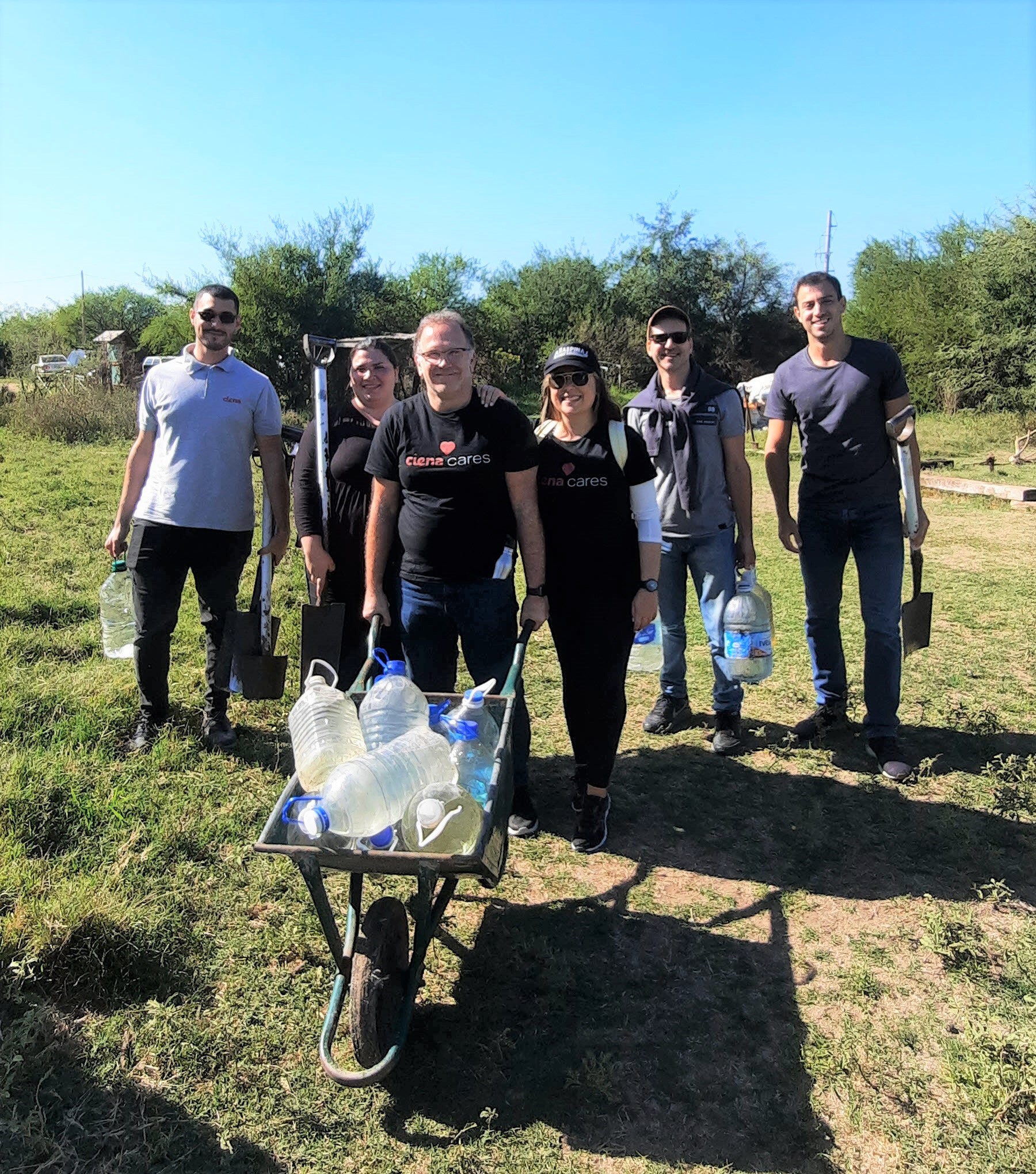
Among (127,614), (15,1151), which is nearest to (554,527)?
(15,1151)

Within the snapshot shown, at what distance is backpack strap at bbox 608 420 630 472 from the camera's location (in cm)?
321

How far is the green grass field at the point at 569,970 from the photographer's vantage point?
2301mm

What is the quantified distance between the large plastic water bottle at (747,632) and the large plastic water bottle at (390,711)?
210 cm

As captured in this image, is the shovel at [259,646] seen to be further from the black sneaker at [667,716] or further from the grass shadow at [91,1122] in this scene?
the black sneaker at [667,716]

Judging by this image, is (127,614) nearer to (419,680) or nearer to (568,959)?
(419,680)

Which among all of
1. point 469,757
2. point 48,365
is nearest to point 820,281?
point 469,757

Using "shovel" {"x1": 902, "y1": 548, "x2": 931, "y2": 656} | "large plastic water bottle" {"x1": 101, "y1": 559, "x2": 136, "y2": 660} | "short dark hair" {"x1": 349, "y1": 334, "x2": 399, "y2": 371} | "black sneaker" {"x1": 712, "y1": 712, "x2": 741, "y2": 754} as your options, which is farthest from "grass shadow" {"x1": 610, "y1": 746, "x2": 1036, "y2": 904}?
"large plastic water bottle" {"x1": 101, "y1": 559, "x2": 136, "y2": 660}

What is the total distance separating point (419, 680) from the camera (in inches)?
135

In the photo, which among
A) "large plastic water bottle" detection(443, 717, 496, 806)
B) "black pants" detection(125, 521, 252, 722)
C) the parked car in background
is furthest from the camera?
the parked car in background

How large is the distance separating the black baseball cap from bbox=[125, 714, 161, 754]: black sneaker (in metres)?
2.61

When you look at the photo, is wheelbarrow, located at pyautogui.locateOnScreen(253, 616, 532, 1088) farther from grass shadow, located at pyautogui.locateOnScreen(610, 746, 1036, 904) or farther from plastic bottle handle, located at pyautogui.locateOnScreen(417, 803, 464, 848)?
grass shadow, located at pyautogui.locateOnScreen(610, 746, 1036, 904)

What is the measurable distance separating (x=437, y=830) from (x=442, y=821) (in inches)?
1.3

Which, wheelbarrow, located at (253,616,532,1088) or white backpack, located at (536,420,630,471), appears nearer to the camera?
wheelbarrow, located at (253,616,532,1088)

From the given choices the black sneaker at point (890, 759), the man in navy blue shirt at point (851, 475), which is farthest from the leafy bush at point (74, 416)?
the black sneaker at point (890, 759)
